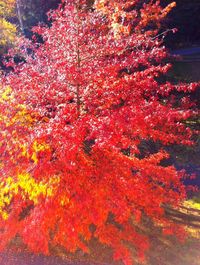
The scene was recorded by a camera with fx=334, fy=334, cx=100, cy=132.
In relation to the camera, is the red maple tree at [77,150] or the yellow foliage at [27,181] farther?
the red maple tree at [77,150]

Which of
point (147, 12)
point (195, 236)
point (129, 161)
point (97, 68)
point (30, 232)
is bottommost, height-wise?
point (195, 236)

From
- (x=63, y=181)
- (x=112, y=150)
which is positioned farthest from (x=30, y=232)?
(x=112, y=150)

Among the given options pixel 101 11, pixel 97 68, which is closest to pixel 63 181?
pixel 97 68

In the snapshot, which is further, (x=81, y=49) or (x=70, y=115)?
(x=81, y=49)

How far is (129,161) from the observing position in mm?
6383

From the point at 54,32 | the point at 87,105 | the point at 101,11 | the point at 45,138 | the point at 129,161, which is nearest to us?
the point at 45,138

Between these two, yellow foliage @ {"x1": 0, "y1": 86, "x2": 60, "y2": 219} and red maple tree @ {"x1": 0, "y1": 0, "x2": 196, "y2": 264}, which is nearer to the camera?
yellow foliage @ {"x1": 0, "y1": 86, "x2": 60, "y2": 219}

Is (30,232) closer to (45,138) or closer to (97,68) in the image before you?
(45,138)

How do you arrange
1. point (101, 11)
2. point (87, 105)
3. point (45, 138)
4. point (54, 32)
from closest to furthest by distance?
point (45, 138) → point (87, 105) → point (54, 32) → point (101, 11)

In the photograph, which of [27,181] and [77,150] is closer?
[27,181]

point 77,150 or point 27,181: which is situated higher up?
point 77,150

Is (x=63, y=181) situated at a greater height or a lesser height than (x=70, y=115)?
lesser

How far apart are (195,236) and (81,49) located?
4.91 m

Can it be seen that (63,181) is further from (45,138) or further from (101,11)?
(101,11)
